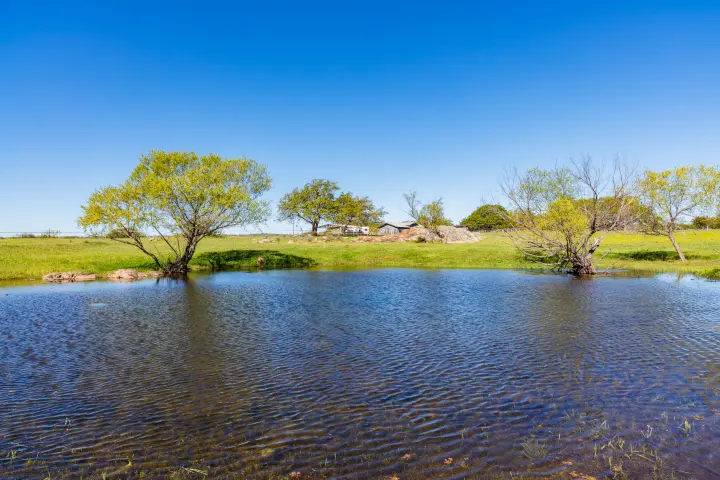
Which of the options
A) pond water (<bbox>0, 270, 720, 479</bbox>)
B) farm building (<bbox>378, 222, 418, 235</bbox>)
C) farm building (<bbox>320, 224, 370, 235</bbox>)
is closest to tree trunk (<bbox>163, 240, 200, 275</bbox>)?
pond water (<bbox>0, 270, 720, 479</bbox>)

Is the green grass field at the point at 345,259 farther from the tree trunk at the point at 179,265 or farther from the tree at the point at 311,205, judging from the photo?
the tree at the point at 311,205

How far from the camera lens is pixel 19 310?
25.7 m

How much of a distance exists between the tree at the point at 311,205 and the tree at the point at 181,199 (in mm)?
74550

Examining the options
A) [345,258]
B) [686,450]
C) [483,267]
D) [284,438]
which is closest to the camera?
[686,450]

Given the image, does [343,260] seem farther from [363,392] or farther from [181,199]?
[363,392]

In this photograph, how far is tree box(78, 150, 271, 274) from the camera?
142 ft

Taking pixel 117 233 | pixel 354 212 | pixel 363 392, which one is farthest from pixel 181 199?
pixel 354 212

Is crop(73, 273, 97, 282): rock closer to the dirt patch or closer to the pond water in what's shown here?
the pond water

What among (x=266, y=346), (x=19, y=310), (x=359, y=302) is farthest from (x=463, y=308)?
(x=19, y=310)

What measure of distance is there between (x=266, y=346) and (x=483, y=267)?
41958 mm

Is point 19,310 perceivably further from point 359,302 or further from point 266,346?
point 359,302

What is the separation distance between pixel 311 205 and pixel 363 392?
116347 mm

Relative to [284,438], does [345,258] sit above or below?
above

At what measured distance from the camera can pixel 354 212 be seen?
446ft
